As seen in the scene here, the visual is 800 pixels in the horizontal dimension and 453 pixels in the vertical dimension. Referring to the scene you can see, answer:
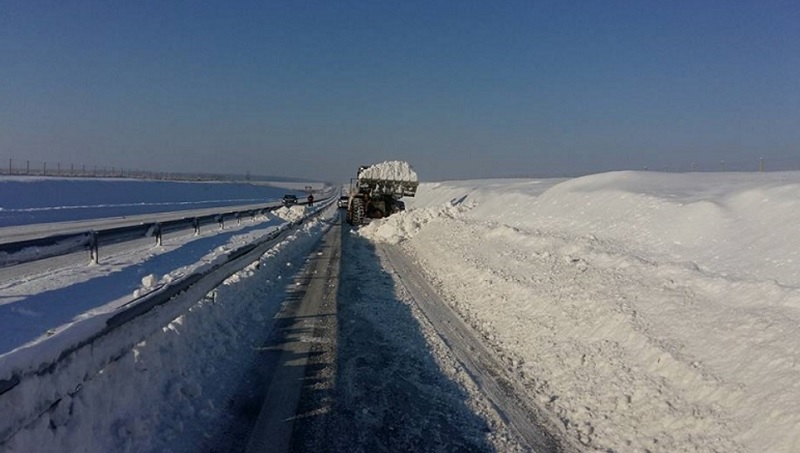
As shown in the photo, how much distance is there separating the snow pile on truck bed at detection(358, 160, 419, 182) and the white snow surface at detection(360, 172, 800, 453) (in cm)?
1852

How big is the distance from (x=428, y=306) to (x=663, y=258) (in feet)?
15.4

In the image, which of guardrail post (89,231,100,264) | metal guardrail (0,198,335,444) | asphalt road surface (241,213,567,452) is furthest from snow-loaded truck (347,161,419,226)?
metal guardrail (0,198,335,444)

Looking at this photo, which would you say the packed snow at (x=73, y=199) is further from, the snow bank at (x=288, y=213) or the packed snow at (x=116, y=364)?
the packed snow at (x=116, y=364)

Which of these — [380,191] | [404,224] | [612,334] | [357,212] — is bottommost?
[612,334]

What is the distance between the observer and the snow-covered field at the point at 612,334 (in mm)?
5188

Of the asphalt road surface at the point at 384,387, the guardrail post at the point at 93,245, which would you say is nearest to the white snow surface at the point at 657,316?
the asphalt road surface at the point at 384,387

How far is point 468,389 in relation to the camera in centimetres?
664

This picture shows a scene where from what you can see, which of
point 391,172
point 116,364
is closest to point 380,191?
point 391,172

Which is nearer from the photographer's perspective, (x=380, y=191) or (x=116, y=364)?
(x=116, y=364)

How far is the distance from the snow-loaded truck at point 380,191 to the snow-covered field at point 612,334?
18819 mm

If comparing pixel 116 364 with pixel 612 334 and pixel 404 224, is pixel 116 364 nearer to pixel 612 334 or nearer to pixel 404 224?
pixel 612 334

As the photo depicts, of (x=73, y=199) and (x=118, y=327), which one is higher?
(x=118, y=327)

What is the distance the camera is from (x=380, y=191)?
3559cm

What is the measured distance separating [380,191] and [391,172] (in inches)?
58.5
